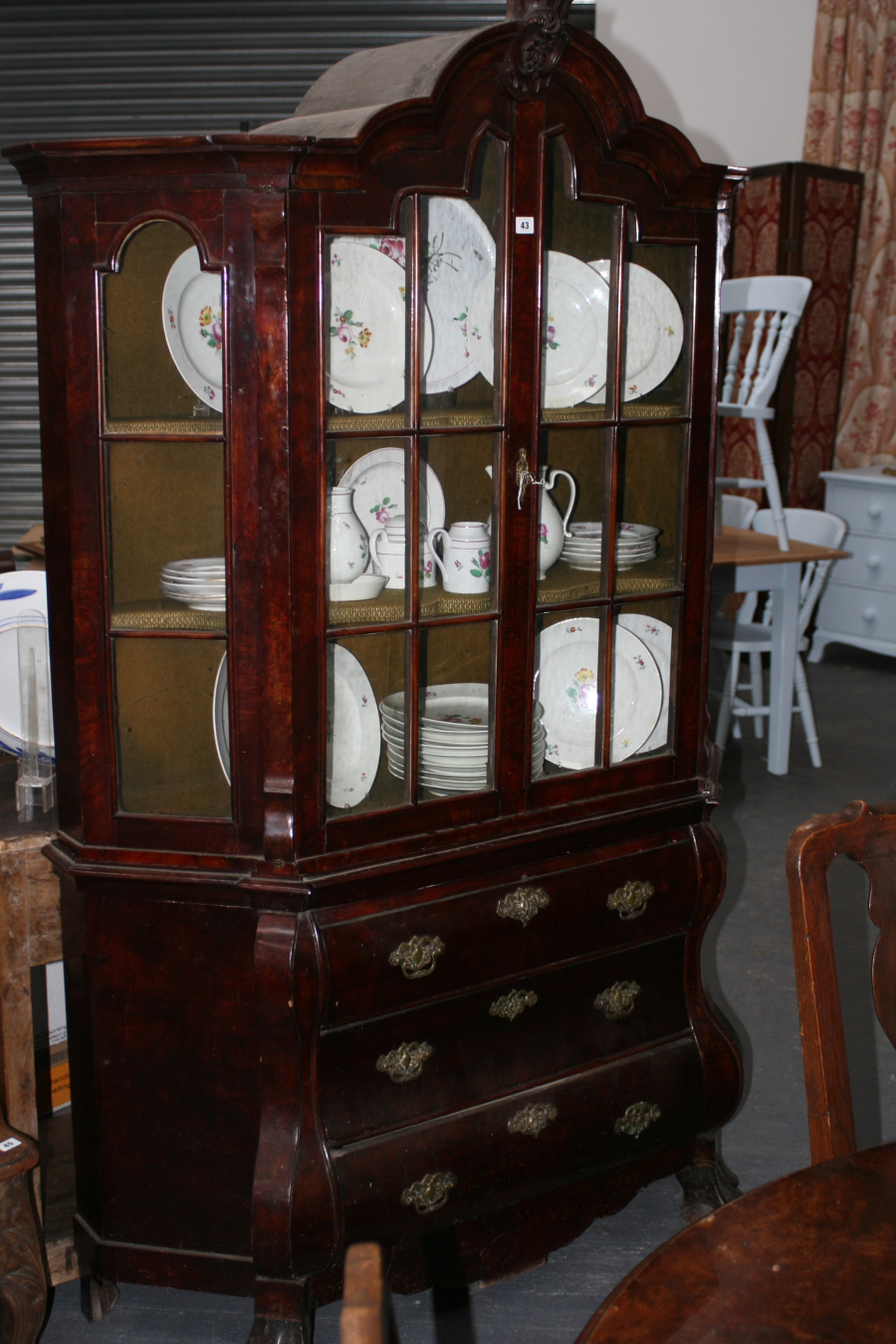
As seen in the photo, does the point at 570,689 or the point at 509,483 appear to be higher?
the point at 509,483

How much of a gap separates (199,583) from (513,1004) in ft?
2.61

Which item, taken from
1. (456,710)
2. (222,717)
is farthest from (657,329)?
(222,717)

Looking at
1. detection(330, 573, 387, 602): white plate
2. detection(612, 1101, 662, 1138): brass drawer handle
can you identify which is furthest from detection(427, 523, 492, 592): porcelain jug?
detection(612, 1101, 662, 1138): brass drawer handle

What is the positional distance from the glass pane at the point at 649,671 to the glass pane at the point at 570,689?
48mm

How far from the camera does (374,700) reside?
5.77ft

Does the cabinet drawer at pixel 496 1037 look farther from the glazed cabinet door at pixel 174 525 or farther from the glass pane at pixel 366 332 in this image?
the glass pane at pixel 366 332

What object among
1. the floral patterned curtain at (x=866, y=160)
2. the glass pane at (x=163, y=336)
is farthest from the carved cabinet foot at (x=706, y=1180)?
the floral patterned curtain at (x=866, y=160)

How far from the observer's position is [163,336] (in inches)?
64.5

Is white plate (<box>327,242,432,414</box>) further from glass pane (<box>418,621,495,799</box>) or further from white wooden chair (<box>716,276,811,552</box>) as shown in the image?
white wooden chair (<box>716,276,811,552</box>)

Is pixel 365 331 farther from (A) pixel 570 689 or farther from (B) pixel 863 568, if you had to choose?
(B) pixel 863 568

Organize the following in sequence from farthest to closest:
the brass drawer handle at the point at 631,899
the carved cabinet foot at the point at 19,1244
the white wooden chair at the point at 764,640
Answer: the white wooden chair at the point at 764,640 < the brass drawer handle at the point at 631,899 < the carved cabinet foot at the point at 19,1244

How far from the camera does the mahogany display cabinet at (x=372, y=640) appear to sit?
158 cm

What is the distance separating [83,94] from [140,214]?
3085 millimetres

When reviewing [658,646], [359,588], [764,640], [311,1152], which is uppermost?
[359,588]
